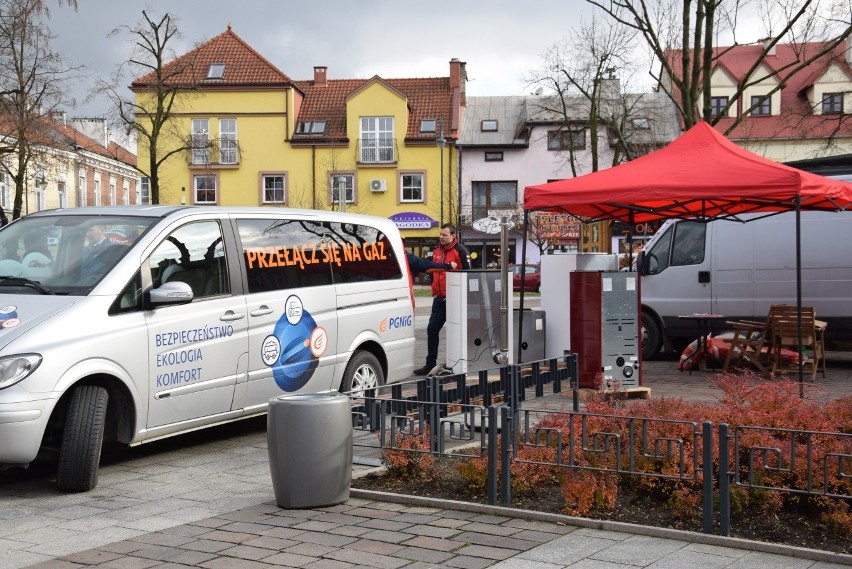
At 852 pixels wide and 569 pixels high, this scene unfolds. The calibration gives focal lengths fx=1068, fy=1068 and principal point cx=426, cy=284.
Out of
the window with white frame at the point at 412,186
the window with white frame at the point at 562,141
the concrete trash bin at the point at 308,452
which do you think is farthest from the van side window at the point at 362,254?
the window with white frame at the point at 412,186

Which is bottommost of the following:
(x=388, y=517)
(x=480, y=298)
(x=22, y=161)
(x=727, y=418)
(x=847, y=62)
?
(x=388, y=517)

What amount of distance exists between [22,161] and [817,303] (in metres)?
22.9

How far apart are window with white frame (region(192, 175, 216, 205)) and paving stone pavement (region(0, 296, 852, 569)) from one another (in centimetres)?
5017

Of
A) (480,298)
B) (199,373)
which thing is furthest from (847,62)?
(199,373)

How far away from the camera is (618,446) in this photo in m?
6.38

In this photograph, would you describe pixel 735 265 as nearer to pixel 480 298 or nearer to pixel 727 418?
pixel 480 298

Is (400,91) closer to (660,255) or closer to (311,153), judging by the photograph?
(311,153)

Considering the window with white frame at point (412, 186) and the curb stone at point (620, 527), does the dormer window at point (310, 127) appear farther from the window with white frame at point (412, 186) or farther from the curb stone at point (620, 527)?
the curb stone at point (620, 527)

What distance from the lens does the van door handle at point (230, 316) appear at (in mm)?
8617

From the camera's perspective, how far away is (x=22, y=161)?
99.3 feet

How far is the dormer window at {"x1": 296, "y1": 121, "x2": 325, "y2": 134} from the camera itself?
56.6 metres

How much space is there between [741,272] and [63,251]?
1091 cm

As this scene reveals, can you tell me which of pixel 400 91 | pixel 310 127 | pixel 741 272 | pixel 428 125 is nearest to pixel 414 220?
pixel 428 125

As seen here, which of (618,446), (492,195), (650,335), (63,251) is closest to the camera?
(618,446)
